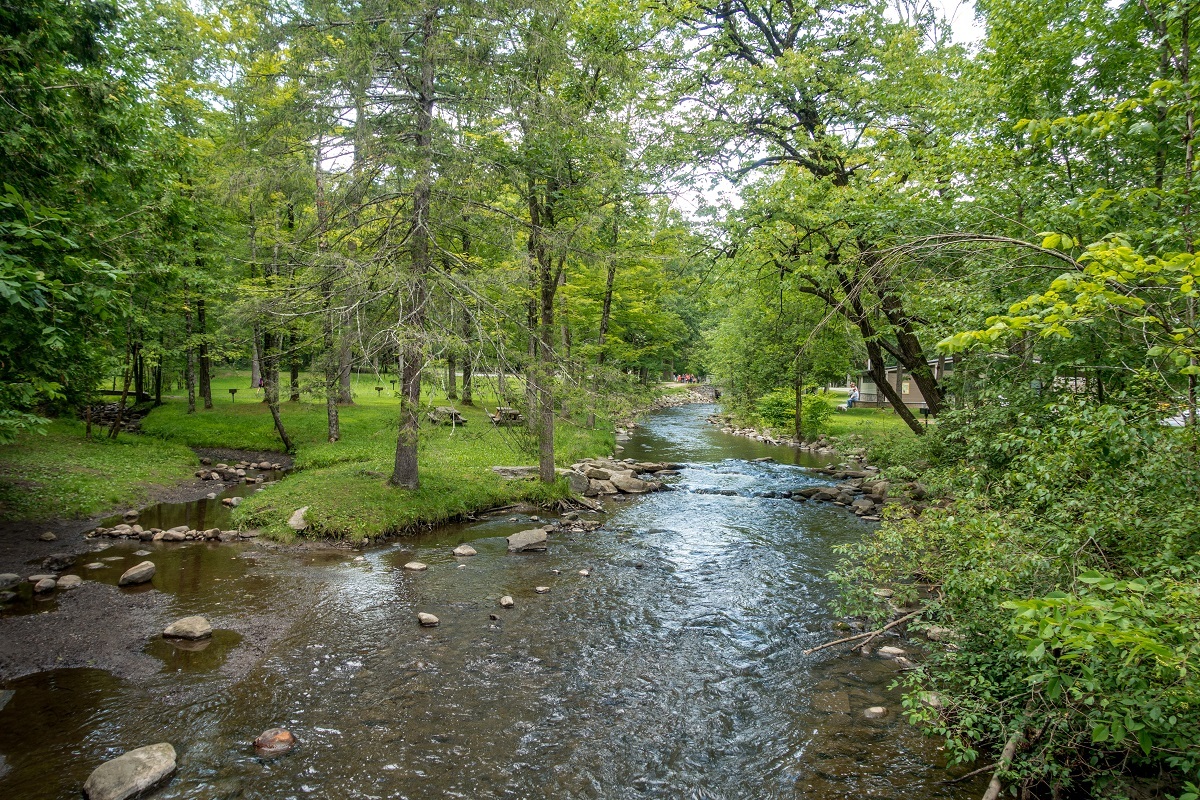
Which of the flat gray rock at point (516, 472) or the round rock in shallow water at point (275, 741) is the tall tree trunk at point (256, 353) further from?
the round rock in shallow water at point (275, 741)

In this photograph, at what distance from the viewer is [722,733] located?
19.6 ft

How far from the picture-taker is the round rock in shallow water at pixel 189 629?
7656 mm

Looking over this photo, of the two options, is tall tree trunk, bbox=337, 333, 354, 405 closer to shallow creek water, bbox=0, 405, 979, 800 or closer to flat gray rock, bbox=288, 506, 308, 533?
flat gray rock, bbox=288, 506, 308, 533

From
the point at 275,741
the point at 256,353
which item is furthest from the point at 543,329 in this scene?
the point at 256,353

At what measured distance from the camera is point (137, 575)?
944cm

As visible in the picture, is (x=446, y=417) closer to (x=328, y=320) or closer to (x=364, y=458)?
(x=328, y=320)

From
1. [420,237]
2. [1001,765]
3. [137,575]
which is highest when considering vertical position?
[420,237]

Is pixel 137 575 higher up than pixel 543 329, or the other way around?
pixel 543 329

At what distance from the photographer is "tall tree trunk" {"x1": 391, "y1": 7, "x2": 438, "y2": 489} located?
11.0 meters

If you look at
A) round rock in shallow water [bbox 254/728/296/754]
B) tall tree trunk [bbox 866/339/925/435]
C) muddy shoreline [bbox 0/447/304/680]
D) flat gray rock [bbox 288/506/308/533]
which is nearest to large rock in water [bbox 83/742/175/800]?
round rock in shallow water [bbox 254/728/296/754]

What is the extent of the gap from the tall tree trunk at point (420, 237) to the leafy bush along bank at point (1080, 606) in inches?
354

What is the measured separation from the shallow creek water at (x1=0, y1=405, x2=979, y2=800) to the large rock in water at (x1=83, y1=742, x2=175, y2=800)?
0.17m

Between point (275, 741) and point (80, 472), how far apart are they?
14.5m

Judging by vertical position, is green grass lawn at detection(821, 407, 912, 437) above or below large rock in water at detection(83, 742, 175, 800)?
above
